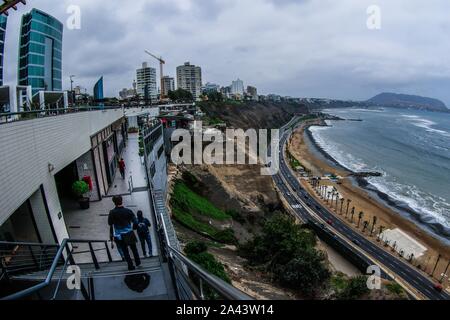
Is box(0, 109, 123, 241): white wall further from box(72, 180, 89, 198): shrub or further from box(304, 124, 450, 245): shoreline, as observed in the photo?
box(304, 124, 450, 245): shoreline

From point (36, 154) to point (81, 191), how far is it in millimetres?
4137

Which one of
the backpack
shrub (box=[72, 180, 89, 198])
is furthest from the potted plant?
the backpack

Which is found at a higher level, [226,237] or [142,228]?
[142,228]

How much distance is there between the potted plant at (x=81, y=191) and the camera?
38.4 ft

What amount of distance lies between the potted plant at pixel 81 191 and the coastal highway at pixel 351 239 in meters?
27.3

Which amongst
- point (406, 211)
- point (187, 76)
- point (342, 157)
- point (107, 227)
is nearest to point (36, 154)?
point (107, 227)

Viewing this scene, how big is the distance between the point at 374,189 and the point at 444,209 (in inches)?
420

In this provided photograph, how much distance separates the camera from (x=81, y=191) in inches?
462

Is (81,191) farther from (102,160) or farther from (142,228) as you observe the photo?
(142,228)

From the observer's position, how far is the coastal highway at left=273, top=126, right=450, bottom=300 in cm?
2783

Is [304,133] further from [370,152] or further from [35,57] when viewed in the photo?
[35,57]

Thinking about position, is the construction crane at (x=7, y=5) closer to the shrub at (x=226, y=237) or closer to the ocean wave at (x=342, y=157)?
the shrub at (x=226, y=237)

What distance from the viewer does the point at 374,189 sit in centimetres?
5284

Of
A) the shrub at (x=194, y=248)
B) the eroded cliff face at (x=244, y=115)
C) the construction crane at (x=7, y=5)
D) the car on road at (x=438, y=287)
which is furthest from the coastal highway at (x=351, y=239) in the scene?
the eroded cliff face at (x=244, y=115)
